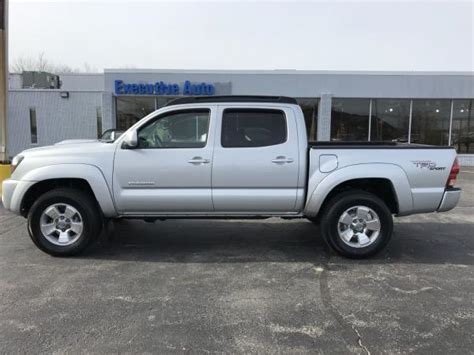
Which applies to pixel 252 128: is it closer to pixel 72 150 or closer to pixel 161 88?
pixel 72 150

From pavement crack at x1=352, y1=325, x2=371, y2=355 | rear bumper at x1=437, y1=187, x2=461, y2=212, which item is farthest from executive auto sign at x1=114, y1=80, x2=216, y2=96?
pavement crack at x1=352, y1=325, x2=371, y2=355

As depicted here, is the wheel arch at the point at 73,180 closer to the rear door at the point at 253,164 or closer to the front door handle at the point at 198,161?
the front door handle at the point at 198,161

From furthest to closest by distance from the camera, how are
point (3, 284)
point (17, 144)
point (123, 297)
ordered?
point (17, 144) → point (3, 284) → point (123, 297)

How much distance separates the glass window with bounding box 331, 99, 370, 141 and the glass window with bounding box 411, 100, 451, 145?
2.18 meters

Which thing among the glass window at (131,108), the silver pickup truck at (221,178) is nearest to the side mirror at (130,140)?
the silver pickup truck at (221,178)

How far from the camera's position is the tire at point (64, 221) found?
510cm

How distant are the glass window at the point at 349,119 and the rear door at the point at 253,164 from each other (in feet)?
44.6

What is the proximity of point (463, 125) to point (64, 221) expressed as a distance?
18348mm

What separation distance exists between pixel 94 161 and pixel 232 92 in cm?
1334

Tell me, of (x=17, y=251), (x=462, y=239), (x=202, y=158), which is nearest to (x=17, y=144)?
(x=17, y=251)

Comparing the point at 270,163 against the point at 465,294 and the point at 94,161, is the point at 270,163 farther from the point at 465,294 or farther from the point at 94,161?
the point at 465,294

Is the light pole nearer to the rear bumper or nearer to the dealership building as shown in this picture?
the dealership building

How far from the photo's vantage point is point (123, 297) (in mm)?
3979

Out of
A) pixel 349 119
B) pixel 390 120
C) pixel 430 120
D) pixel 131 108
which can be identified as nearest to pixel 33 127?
pixel 131 108
